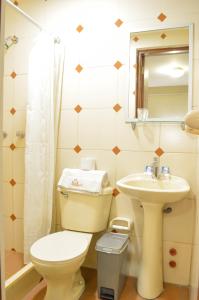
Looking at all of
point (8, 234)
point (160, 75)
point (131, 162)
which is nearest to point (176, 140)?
point (131, 162)

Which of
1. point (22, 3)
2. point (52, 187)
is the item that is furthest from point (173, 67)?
point (22, 3)

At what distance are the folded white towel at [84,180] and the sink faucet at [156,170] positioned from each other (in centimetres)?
34

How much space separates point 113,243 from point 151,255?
27 cm

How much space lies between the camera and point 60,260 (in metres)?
1.36

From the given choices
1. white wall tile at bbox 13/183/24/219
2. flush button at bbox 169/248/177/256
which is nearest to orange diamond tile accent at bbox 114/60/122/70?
white wall tile at bbox 13/183/24/219

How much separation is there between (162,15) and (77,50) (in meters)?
0.70

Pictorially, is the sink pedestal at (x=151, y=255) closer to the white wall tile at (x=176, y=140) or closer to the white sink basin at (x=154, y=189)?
the white sink basin at (x=154, y=189)

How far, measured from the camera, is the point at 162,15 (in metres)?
1.81

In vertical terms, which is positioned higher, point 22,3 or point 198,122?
point 22,3

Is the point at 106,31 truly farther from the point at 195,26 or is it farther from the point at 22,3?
the point at 22,3

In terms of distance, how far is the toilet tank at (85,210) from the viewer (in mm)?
1807

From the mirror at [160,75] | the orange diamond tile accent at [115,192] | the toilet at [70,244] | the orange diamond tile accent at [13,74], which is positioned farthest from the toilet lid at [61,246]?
the orange diamond tile accent at [13,74]

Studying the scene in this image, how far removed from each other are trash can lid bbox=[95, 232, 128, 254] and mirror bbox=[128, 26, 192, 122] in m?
0.88

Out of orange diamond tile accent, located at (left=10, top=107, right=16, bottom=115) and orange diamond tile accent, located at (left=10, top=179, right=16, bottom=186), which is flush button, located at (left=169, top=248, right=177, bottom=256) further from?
orange diamond tile accent, located at (left=10, top=107, right=16, bottom=115)
